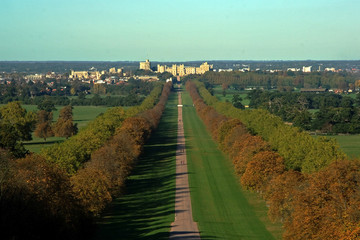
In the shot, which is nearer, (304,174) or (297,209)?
(297,209)

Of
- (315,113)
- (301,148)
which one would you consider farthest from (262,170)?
(315,113)

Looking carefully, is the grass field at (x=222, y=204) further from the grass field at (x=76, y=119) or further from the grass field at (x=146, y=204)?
the grass field at (x=76, y=119)

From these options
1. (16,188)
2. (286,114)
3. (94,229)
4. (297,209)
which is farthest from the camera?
(286,114)

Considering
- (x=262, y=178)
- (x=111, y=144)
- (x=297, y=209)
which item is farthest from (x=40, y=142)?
(x=297, y=209)

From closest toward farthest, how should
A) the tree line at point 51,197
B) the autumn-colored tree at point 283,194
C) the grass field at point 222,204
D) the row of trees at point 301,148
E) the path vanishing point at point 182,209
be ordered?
the tree line at point 51,197 < the autumn-colored tree at point 283,194 < the path vanishing point at point 182,209 < the grass field at point 222,204 < the row of trees at point 301,148

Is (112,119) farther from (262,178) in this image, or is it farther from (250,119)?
(262,178)

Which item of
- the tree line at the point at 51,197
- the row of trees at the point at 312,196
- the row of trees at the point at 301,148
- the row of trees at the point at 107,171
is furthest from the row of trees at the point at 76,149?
the row of trees at the point at 301,148
